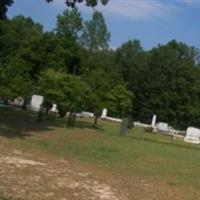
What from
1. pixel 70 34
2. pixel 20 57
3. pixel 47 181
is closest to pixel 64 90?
pixel 47 181

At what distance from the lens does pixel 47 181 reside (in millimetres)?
13500

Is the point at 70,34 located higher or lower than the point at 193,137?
higher

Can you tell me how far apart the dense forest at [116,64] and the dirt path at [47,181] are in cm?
4129

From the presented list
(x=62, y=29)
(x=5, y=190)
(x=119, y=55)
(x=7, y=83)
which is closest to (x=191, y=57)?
(x=119, y=55)

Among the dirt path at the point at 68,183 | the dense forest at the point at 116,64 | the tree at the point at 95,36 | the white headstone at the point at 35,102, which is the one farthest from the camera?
the tree at the point at 95,36

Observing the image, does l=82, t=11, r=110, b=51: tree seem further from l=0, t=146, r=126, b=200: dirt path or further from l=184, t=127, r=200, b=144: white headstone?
l=0, t=146, r=126, b=200: dirt path

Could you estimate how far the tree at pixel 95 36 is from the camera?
99.2 meters

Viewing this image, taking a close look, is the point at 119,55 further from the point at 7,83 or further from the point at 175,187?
the point at 175,187

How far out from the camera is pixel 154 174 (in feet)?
58.7

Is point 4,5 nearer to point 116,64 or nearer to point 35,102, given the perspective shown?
point 35,102

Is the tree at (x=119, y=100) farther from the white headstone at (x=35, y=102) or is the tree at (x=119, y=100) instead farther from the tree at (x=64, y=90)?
the tree at (x=64, y=90)

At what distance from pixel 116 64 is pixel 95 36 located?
21.9 feet

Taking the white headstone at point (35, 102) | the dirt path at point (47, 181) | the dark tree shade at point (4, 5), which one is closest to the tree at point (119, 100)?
the white headstone at point (35, 102)

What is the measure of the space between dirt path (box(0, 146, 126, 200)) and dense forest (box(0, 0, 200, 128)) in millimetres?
41291
